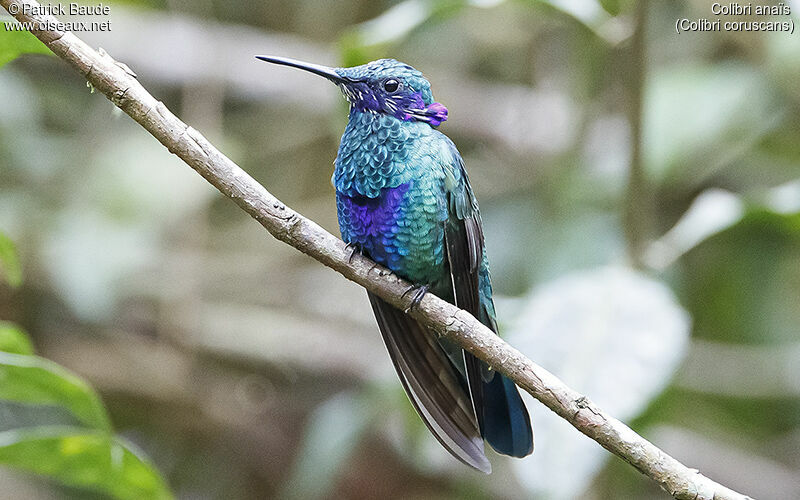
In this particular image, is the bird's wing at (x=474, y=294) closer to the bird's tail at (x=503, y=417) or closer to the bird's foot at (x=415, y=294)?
the bird's tail at (x=503, y=417)

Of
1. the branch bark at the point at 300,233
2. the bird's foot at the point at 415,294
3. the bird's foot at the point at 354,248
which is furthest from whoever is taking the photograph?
the bird's foot at the point at 354,248

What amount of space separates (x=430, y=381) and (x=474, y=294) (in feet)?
1.00

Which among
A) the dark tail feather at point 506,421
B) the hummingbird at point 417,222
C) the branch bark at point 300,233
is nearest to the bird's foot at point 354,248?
the hummingbird at point 417,222

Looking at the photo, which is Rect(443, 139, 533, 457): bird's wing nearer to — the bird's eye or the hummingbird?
the hummingbird

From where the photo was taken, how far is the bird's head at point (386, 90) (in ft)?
8.00

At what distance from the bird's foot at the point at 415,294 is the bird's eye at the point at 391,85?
591 millimetres

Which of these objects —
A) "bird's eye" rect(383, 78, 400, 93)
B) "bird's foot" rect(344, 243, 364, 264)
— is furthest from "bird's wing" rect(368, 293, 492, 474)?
"bird's eye" rect(383, 78, 400, 93)

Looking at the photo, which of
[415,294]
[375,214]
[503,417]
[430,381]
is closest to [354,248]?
[375,214]

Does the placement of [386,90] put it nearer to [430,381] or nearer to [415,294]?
[415,294]

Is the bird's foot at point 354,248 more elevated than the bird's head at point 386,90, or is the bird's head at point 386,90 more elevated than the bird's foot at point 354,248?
the bird's head at point 386,90

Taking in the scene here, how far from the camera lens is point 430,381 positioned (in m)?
2.53

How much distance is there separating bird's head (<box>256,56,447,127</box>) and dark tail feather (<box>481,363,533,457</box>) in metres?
0.78

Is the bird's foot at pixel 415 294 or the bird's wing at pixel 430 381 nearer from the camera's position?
the bird's foot at pixel 415 294

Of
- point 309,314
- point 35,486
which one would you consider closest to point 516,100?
point 309,314
